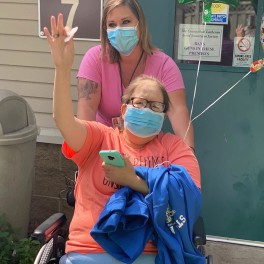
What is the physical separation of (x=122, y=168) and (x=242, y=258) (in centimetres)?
171

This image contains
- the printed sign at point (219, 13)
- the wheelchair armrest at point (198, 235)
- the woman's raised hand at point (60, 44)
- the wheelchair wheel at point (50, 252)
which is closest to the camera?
the woman's raised hand at point (60, 44)

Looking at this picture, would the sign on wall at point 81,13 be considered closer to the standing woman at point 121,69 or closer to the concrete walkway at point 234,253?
the standing woman at point 121,69

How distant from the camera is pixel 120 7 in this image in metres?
2.74

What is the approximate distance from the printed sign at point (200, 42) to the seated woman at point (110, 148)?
89cm

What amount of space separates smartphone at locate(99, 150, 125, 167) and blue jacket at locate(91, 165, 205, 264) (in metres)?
0.14

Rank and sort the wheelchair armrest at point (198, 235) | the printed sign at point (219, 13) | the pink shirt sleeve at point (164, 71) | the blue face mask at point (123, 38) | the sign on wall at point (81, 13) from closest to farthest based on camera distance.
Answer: the wheelchair armrest at point (198, 235), the blue face mask at point (123, 38), the pink shirt sleeve at point (164, 71), the printed sign at point (219, 13), the sign on wall at point (81, 13)

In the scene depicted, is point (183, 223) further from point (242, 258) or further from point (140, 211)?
point (242, 258)

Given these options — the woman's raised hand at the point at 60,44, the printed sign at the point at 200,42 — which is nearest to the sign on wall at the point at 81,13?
the printed sign at the point at 200,42

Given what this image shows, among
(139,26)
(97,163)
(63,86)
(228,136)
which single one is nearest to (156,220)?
(97,163)

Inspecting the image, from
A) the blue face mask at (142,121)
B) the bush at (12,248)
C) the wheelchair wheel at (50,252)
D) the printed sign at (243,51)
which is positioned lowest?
the bush at (12,248)

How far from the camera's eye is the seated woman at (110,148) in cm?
227

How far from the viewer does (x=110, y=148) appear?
2.49 metres

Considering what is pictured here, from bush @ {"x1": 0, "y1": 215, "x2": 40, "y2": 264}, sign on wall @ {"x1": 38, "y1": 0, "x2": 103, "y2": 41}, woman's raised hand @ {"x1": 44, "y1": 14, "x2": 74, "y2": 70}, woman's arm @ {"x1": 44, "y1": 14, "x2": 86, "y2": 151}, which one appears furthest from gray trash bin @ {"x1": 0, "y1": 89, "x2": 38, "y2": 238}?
woman's raised hand @ {"x1": 44, "y1": 14, "x2": 74, "y2": 70}

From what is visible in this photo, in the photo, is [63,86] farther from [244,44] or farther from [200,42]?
[244,44]
